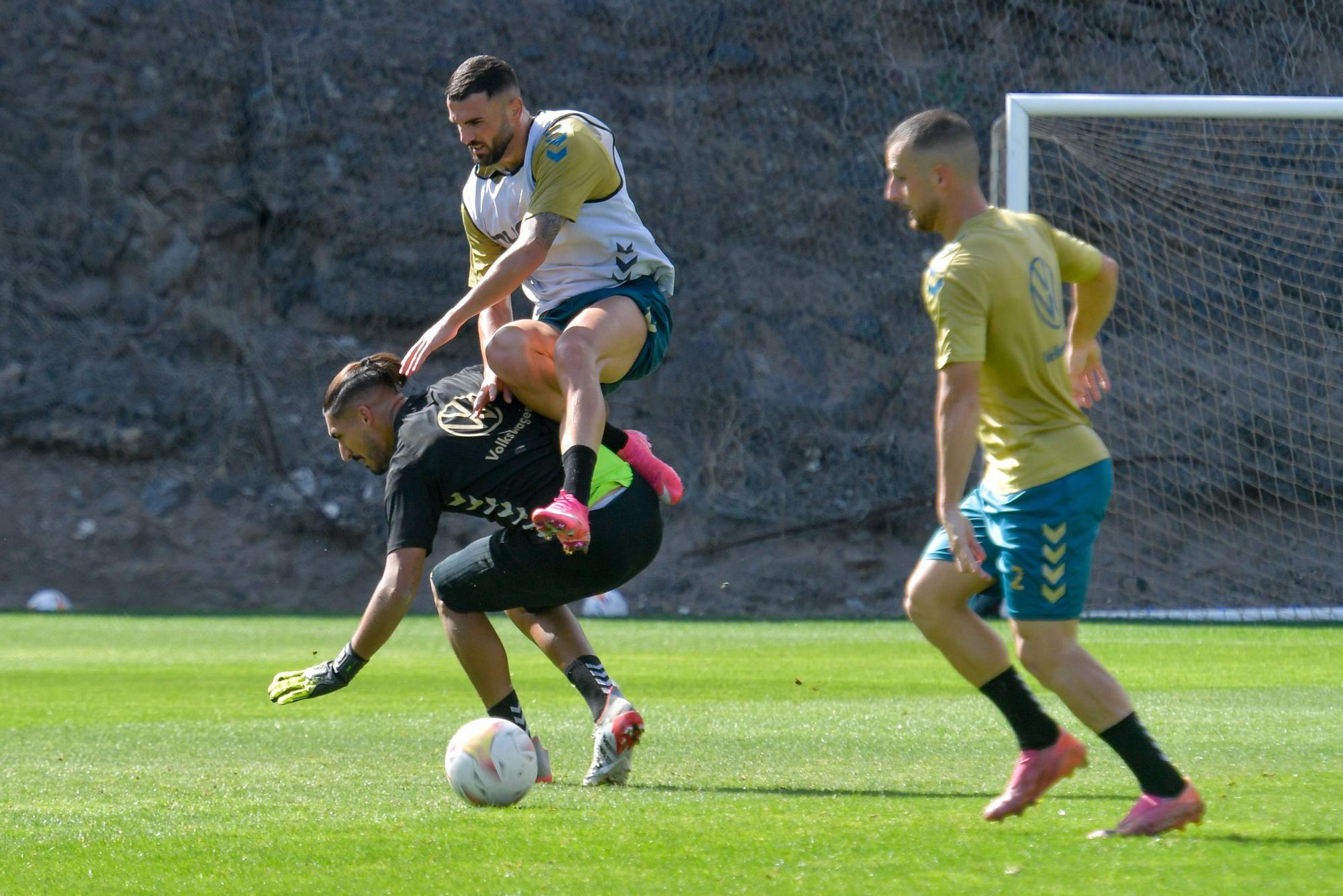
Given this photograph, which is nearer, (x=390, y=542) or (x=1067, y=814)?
(x=1067, y=814)

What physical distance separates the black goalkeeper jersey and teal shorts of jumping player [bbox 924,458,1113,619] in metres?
1.77

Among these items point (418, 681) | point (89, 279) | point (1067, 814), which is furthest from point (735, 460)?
point (1067, 814)

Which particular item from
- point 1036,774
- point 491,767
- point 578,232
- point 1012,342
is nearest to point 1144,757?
point 1036,774

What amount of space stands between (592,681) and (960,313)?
2.04 meters

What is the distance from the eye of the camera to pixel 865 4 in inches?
754

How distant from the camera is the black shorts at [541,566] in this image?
5051 mm

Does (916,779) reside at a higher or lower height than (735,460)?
higher

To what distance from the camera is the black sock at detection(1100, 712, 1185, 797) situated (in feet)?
11.9

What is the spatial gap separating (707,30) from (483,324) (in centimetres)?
1460

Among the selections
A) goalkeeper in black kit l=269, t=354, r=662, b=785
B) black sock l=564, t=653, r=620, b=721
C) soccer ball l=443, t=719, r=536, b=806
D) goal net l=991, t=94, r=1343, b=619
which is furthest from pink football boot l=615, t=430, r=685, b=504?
goal net l=991, t=94, r=1343, b=619

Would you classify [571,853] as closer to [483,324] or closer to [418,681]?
[483,324]

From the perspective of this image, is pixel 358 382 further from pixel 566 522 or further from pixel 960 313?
pixel 960 313

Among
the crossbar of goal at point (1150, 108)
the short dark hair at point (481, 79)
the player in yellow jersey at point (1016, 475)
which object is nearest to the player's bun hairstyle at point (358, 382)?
the short dark hair at point (481, 79)

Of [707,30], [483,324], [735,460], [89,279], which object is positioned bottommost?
[735,460]
